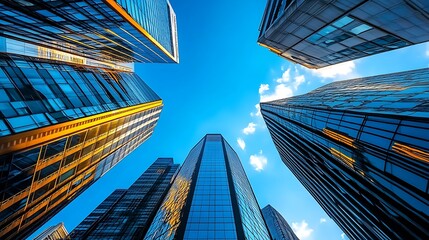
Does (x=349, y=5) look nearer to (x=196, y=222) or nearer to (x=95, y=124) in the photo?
(x=95, y=124)

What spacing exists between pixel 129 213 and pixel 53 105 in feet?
226

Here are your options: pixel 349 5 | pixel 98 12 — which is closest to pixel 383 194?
pixel 349 5

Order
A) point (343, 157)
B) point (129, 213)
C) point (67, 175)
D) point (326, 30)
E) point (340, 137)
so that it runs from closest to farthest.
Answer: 1. point (326, 30)
2. point (340, 137)
3. point (343, 157)
4. point (67, 175)
5. point (129, 213)

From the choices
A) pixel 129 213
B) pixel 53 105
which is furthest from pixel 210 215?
pixel 129 213

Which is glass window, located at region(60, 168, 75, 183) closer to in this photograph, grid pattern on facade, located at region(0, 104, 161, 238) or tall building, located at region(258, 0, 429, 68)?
grid pattern on facade, located at region(0, 104, 161, 238)

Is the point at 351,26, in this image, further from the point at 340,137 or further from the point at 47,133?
the point at 47,133

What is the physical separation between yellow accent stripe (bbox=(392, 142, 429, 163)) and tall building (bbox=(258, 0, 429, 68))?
1006cm

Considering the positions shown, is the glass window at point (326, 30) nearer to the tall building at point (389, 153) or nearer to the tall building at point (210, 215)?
the tall building at point (389, 153)

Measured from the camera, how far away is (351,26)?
21969 millimetres

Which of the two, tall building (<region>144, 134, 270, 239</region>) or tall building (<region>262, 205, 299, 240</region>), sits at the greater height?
tall building (<region>144, 134, 270, 239</region>)

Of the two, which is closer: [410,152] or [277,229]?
[410,152]

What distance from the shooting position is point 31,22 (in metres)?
27.7

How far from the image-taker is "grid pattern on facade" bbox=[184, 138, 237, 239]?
3631 cm

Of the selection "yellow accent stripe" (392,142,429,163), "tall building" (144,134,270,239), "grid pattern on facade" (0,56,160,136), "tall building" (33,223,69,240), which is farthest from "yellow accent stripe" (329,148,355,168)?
"tall building" (33,223,69,240)
